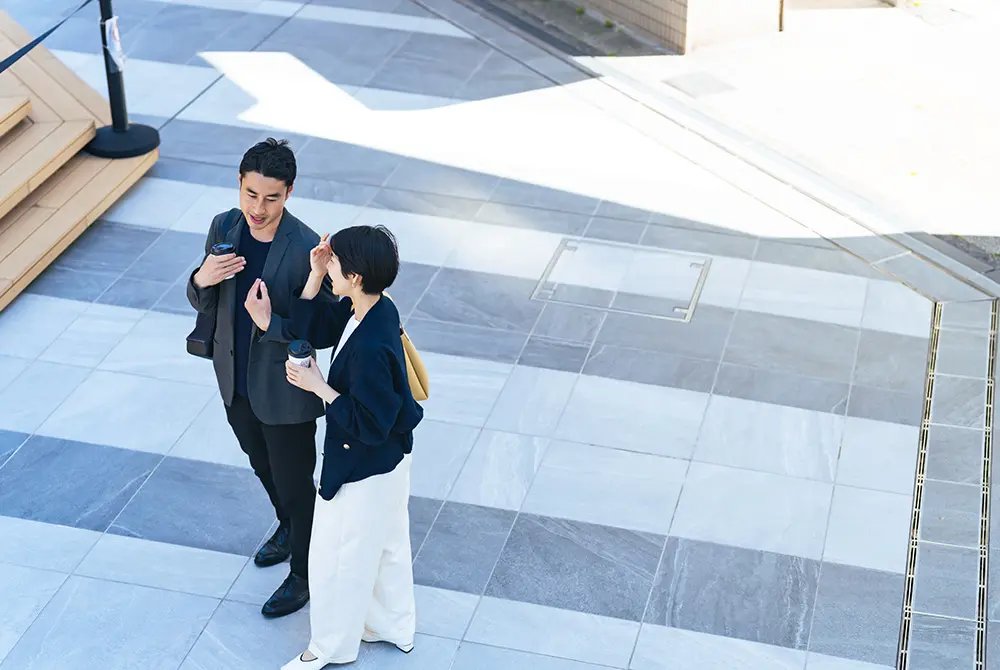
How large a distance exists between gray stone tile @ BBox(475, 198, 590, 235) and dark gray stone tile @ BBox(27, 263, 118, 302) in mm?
2335

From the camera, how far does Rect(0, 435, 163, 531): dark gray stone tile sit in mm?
5641

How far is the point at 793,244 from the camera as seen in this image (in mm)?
7898

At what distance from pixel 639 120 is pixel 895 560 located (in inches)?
193

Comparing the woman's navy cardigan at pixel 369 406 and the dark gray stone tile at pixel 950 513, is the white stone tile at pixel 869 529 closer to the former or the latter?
the dark gray stone tile at pixel 950 513

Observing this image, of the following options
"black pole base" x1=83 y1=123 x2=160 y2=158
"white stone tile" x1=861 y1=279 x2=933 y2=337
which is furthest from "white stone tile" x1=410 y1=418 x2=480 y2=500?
"black pole base" x1=83 y1=123 x2=160 y2=158

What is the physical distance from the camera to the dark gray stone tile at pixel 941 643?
492 cm

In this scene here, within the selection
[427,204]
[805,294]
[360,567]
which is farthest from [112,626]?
[805,294]

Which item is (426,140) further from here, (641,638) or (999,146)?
(641,638)

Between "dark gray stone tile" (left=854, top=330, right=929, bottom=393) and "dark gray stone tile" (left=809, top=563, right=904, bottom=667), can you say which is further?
"dark gray stone tile" (left=854, top=330, right=929, bottom=393)

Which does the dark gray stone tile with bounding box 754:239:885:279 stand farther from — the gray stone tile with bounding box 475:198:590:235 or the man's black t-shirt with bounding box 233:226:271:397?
the man's black t-shirt with bounding box 233:226:271:397

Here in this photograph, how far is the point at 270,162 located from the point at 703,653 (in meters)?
2.47

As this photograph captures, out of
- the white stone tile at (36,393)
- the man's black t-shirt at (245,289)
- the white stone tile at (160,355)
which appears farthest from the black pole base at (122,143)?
the man's black t-shirt at (245,289)

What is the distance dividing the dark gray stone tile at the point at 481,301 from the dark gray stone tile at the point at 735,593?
200cm

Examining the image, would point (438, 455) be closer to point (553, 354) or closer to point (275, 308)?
point (553, 354)
